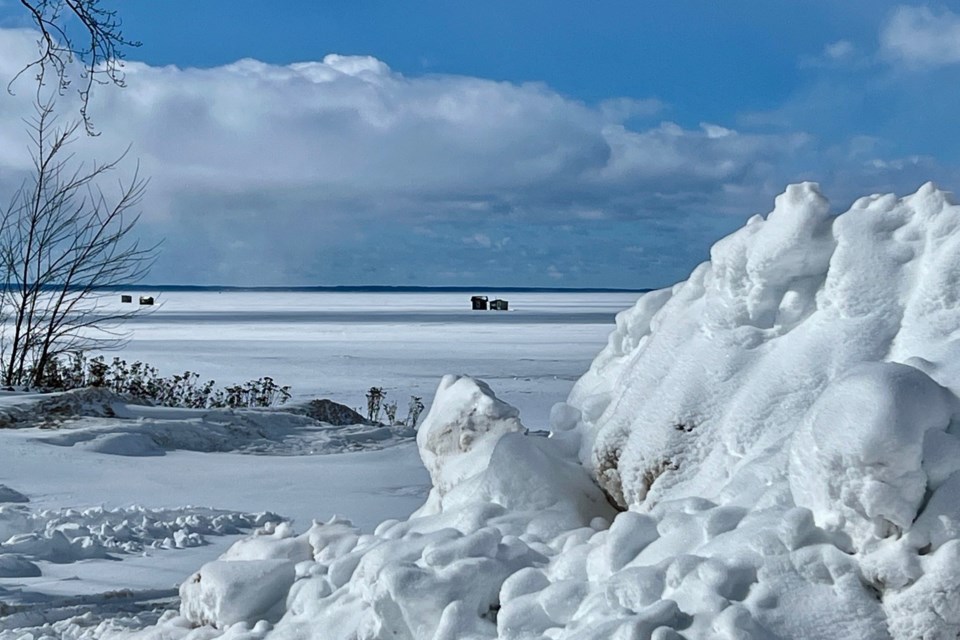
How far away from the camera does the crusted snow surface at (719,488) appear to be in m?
2.27

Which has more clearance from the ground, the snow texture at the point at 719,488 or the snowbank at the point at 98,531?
the snow texture at the point at 719,488

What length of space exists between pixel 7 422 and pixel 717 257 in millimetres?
7231

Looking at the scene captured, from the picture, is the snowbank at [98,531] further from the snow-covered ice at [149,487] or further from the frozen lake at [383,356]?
the frozen lake at [383,356]

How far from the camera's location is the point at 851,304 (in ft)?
9.90

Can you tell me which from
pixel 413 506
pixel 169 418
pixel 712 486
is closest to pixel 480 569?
pixel 712 486

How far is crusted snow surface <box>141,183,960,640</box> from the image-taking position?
89.4 inches

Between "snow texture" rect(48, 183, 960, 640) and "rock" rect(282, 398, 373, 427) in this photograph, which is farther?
"rock" rect(282, 398, 373, 427)

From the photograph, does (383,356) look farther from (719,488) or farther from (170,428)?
(719,488)

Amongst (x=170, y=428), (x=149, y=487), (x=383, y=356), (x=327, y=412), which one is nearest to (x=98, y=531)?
(x=149, y=487)

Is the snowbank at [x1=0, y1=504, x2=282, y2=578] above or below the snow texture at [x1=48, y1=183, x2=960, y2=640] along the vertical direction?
below

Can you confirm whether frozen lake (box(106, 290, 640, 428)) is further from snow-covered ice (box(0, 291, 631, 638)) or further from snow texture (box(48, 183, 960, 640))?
snow texture (box(48, 183, 960, 640))

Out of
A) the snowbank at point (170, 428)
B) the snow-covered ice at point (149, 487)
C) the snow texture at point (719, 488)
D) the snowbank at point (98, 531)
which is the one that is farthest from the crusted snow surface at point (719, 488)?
the snowbank at point (170, 428)

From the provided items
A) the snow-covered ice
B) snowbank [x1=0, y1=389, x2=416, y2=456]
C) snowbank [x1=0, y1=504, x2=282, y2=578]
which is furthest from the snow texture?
snowbank [x1=0, y1=389, x2=416, y2=456]

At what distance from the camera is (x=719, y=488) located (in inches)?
116
